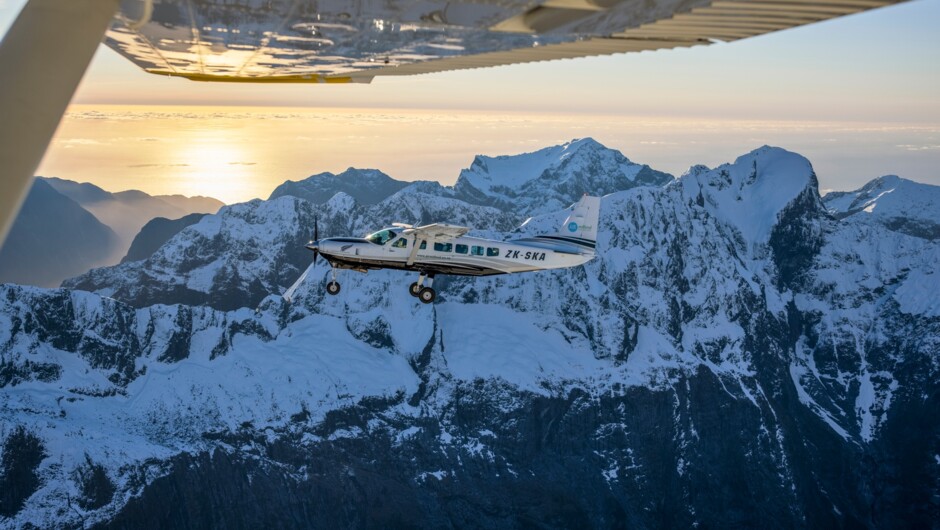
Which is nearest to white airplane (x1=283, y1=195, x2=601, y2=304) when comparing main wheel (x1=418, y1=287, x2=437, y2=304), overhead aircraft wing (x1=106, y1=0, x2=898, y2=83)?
main wheel (x1=418, y1=287, x2=437, y2=304)

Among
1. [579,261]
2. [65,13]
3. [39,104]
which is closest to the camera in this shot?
[39,104]

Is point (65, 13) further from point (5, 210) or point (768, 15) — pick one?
point (768, 15)

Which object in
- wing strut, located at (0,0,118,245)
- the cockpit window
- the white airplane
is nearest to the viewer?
wing strut, located at (0,0,118,245)

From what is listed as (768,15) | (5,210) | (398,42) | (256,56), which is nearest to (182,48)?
(256,56)

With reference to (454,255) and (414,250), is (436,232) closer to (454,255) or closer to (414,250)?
(414,250)

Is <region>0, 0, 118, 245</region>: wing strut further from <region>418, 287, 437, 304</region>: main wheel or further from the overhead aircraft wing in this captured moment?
<region>418, 287, 437, 304</region>: main wheel

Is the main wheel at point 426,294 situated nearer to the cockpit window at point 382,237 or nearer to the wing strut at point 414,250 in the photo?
the wing strut at point 414,250

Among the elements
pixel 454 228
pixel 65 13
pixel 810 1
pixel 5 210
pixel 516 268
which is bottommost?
pixel 516 268

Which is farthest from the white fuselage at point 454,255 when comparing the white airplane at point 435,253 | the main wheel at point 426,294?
the main wheel at point 426,294
